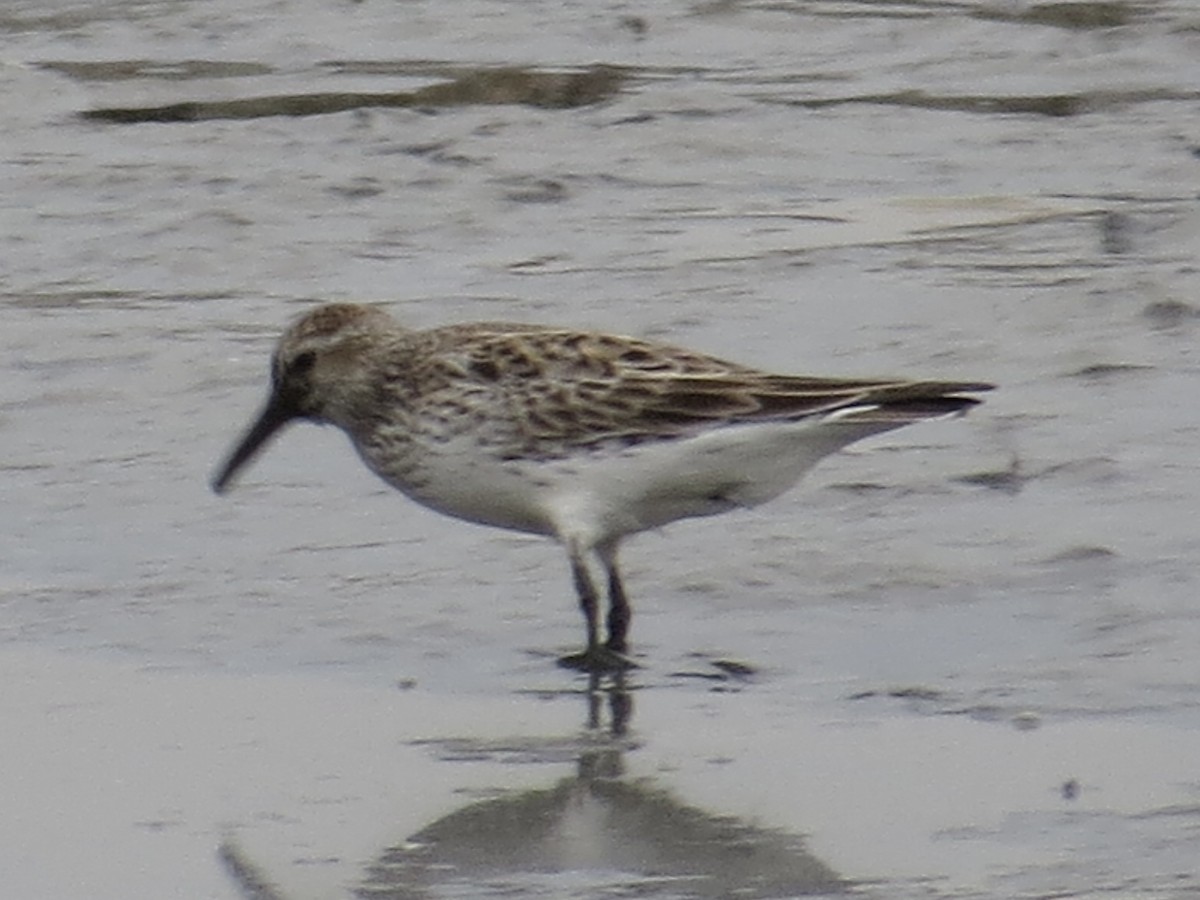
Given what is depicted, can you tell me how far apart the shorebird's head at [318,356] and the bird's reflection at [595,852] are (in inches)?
68.6

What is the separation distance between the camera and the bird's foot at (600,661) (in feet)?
22.8

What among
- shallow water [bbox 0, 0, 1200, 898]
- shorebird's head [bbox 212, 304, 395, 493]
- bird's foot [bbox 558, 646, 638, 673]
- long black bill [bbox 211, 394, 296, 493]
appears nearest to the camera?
shallow water [bbox 0, 0, 1200, 898]

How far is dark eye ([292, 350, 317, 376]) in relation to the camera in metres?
7.66

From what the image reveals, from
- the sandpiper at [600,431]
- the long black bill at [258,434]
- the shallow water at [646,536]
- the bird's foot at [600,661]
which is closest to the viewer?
the shallow water at [646,536]

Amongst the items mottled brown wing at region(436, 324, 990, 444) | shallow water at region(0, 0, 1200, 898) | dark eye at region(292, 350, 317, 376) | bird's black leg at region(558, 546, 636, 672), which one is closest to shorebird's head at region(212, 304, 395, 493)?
dark eye at region(292, 350, 317, 376)

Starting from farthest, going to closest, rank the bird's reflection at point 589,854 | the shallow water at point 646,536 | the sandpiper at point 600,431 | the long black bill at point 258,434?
the long black bill at point 258,434 < the sandpiper at point 600,431 < the shallow water at point 646,536 < the bird's reflection at point 589,854

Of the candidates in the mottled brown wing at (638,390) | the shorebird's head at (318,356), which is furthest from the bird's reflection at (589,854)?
the shorebird's head at (318,356)

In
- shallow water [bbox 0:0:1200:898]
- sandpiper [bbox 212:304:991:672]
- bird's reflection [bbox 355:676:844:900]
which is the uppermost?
sandpiper [bbox 212:304:991:672]

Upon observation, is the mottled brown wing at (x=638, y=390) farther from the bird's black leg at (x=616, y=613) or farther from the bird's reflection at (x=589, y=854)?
the bird's reflection at (x=589, y=854)

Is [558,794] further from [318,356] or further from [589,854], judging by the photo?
[318,356]

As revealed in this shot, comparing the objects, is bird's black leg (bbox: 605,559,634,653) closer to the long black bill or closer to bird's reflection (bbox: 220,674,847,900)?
bird's reflection (bbox: 220,674,847,900)

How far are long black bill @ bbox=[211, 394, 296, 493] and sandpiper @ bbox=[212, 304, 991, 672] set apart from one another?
35 cm

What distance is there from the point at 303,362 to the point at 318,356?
0.16 feet

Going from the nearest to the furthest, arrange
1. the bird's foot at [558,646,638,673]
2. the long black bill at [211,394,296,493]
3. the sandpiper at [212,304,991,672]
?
the bird's foot at [558,646,638,673], the sandpiper at [212,304,991,672], the long black bill at [211,394,296,493]
